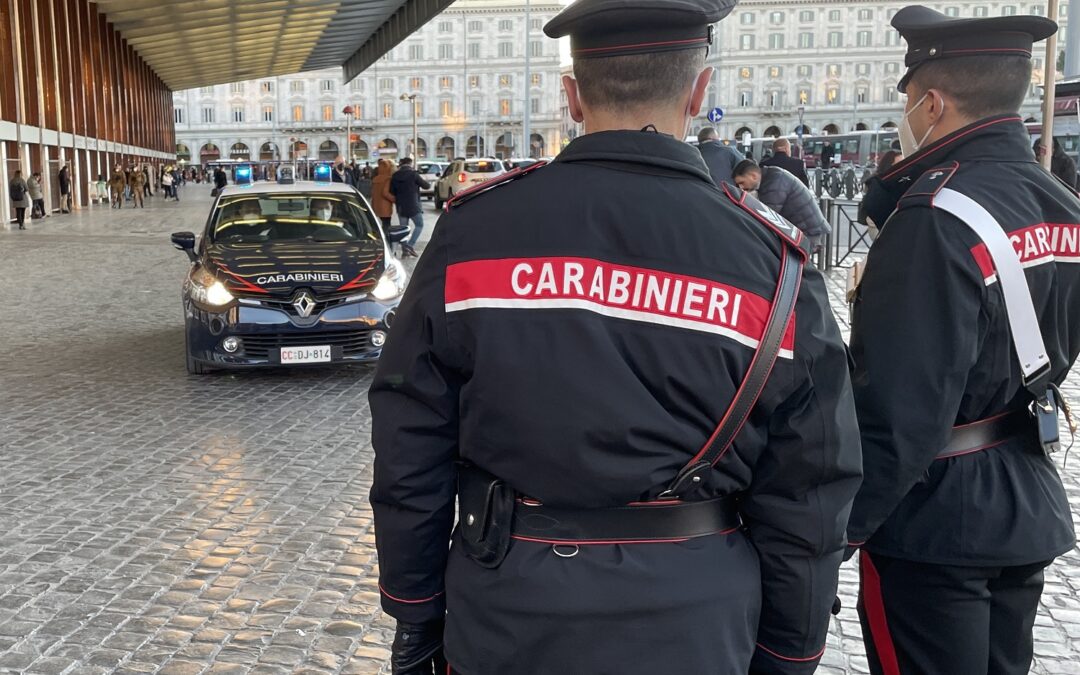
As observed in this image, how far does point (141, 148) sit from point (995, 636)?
202 feet

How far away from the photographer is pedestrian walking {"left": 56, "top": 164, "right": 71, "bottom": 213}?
3559 cm

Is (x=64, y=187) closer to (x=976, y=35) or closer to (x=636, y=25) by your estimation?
(x=976, y=35)

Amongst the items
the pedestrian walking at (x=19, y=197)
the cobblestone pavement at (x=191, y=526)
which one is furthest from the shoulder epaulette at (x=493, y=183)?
the pedestrian walking at (x=19, y=197)

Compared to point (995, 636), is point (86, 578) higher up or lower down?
lower down

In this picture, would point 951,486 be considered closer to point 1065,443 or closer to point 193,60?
point 1065,443

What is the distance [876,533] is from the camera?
2508mm

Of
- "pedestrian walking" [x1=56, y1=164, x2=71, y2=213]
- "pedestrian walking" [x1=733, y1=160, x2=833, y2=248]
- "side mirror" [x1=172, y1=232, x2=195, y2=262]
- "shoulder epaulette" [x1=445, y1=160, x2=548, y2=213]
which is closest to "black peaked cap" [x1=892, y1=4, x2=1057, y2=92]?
"shoulder epaulette" [x1=445, y1=160, x2=548, y2=213]

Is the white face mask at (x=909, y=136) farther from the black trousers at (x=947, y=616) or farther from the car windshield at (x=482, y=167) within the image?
the car windshield at (x=482, y=167)

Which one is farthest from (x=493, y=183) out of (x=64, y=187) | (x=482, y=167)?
(x=64, y=187)

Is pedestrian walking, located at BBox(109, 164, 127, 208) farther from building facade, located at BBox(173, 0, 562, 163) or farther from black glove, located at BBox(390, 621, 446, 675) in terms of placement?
building facade, located at BBox(173, 0, 562, 163)

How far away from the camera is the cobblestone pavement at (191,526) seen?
3996 mm

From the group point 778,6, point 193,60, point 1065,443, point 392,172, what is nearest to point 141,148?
point 193,60

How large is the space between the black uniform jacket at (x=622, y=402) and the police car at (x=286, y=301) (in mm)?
6536

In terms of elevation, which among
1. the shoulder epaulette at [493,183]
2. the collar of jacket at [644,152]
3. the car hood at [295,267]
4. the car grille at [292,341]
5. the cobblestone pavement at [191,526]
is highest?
the collar of jacket at [644,152]
